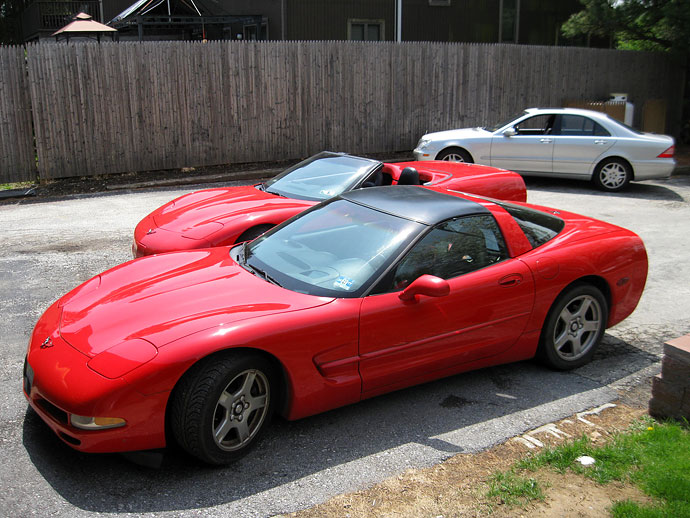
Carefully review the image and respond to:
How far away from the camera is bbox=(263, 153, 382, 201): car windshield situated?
7.47 metres

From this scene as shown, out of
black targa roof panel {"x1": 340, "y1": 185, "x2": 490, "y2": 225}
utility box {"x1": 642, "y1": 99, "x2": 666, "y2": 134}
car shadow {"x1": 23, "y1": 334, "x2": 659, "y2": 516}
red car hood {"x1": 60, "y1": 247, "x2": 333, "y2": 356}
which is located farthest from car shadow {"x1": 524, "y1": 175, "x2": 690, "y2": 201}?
red car hood {"x1": 60, "y1": 247, "x2": 333, "y2": 356}

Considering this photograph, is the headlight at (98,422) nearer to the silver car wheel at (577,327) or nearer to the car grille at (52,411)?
the car grille at (52,411)

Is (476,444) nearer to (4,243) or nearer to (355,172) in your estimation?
(355,172)

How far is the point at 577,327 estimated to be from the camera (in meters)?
5.05

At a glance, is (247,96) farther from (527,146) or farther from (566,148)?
(566,148)

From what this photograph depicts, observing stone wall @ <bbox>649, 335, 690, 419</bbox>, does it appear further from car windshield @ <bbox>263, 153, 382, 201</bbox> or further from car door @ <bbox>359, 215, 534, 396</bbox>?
car windshield @ <bbox>263, 153, 382, 201</bbox>

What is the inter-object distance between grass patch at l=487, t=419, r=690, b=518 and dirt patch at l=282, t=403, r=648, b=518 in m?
0.06

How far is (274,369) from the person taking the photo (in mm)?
3844

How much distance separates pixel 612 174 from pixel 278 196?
25.4 feet

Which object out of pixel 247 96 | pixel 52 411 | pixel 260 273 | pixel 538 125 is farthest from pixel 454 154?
pixel 52 411

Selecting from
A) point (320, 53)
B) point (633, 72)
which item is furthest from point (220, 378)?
point (633, 72)

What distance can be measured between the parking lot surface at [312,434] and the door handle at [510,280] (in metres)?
0.75

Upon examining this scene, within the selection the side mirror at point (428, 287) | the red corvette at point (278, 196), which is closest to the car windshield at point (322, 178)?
the red corvette at point (278, 196)

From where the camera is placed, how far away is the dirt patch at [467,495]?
332cm
